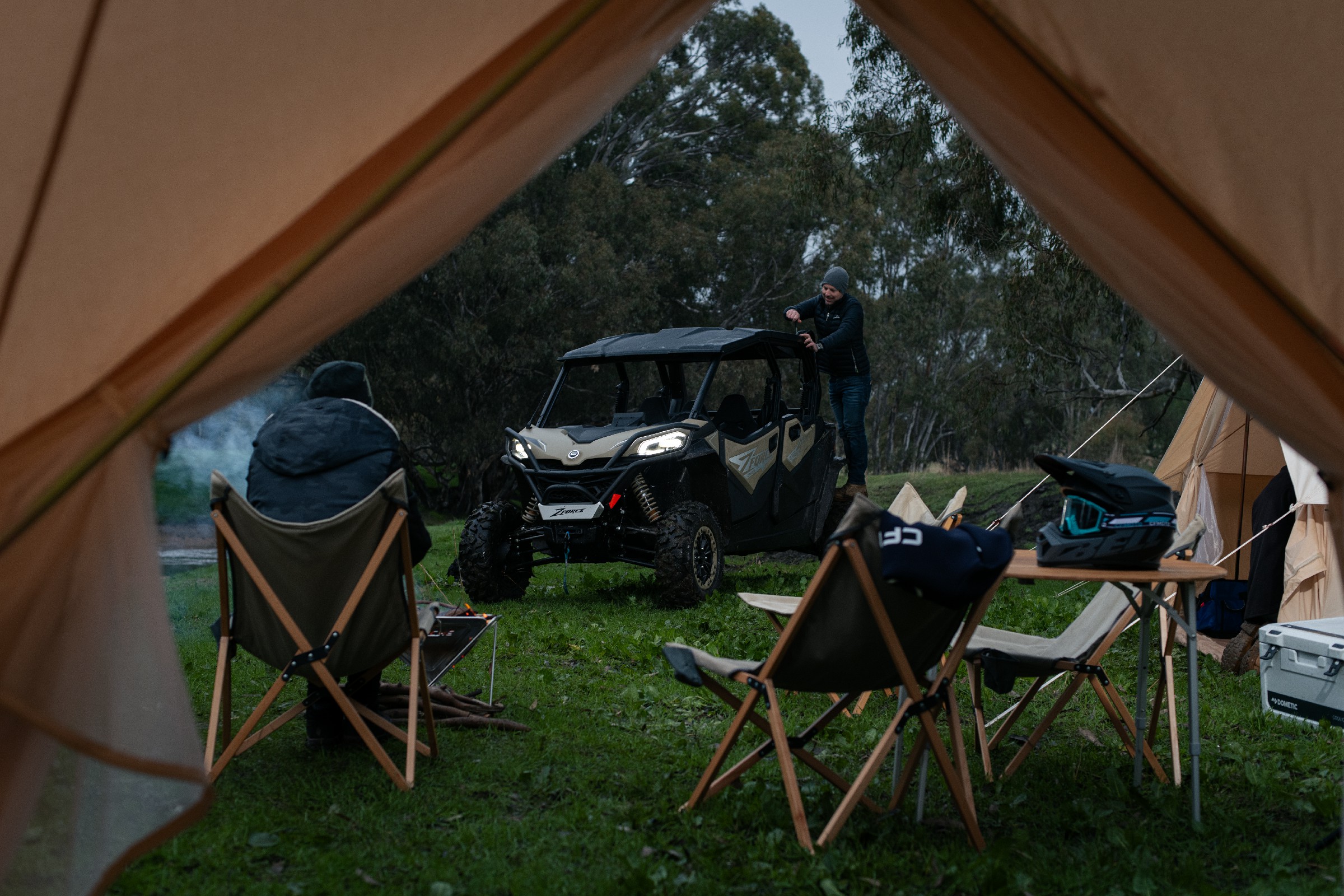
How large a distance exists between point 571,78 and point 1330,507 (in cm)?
226

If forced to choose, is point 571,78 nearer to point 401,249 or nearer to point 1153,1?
point 401,249

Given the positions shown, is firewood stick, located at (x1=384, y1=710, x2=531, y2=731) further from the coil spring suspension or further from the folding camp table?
the coil spring suspension

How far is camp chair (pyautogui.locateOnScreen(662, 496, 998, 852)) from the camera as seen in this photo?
3086 mm

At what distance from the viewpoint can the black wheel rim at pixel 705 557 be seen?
7695 millimetres

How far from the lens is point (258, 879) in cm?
297

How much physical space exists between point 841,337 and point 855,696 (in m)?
5.55

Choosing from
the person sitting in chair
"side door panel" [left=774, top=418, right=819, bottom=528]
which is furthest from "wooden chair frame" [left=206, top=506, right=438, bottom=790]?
"side door panel" [left=774, top=418, right=819, bottom=528]

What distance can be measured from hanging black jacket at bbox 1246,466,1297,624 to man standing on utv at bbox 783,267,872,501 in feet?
11.0

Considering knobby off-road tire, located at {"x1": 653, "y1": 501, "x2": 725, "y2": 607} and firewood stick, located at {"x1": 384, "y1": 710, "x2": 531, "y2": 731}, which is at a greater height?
knobby off-road tire, located at {"x1": 653, "y1": 501, "x2": 725, "y2": 607}

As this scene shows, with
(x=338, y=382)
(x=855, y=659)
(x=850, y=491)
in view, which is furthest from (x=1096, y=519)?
(x=850, y=491)

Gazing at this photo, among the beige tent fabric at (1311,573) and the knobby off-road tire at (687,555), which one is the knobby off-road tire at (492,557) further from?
the beige tent fabric at (1311,573)

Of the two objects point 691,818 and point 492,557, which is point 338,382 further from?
point 492,557

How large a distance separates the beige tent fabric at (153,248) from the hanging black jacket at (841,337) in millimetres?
6101

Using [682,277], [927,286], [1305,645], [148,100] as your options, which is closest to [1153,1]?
[148,100]
